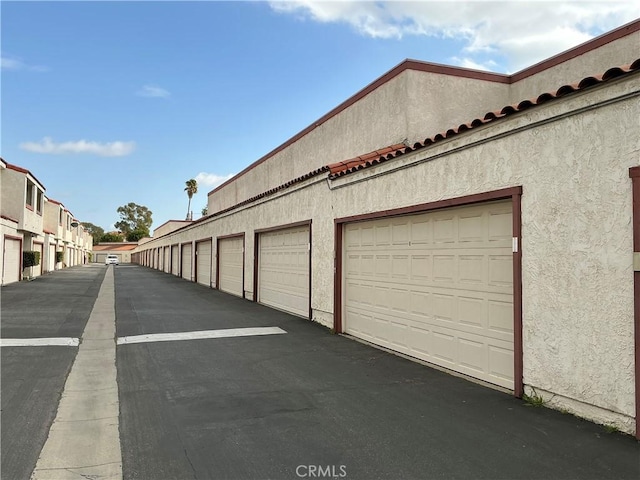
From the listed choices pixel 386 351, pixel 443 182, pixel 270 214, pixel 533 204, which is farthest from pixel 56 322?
pixel 533 204

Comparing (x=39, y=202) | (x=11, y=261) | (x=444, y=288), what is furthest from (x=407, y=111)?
(x=39, y=202)

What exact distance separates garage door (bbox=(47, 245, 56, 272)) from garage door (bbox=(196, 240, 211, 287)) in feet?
49.2

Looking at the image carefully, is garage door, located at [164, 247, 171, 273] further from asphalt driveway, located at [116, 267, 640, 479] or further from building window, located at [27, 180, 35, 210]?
asphalt driveway, located at [116, 267, 640, 479]

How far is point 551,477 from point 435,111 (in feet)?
31.1

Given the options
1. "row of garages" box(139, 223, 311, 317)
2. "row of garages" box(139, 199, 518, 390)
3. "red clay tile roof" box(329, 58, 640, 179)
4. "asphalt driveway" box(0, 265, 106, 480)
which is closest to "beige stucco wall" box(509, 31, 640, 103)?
"red clay tile roof" box(329, 58, 640, 179)

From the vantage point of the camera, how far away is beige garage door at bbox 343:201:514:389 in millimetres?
5656

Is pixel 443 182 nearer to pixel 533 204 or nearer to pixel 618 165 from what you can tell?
pixel 533 204

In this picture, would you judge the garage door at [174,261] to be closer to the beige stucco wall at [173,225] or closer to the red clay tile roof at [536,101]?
the beige stucco wall at [173,225]

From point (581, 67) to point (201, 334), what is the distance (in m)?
10.8

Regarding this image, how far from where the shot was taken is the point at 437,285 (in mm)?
6660

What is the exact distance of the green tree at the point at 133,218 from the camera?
11775 cm

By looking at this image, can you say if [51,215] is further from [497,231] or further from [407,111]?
[497,231]

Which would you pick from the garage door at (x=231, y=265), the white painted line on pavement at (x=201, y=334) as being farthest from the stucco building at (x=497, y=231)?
the garage door at (x=231, y=265)

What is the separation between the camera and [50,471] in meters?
3.46
